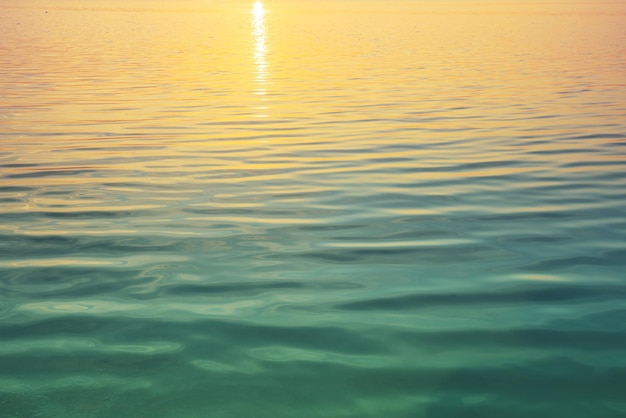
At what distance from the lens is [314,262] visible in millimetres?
5305

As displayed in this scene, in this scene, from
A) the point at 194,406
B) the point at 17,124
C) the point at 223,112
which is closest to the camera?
the point at 194,406

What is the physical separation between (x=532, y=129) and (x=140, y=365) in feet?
26.7

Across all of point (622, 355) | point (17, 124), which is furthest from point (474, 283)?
point (17, 124)

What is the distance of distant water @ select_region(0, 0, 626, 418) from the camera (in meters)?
3.57

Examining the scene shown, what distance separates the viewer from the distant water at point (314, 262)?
357 centimetres

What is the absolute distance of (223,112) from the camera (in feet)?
43.4

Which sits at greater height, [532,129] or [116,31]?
[532,129]

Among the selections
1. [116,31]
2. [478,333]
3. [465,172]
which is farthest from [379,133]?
[116,31]

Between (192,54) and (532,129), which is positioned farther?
(192,54)

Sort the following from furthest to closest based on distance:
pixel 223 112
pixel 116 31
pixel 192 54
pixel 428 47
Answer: pixel 116 31, pixel 428 47, pixel 192 54, pixel 223 112

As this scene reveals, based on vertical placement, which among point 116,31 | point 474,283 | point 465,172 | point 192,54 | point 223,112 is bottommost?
point 116,31

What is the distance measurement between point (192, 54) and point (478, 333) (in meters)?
24.1

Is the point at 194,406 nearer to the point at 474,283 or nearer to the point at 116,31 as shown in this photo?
the point at 474,283

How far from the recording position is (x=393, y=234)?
596cm
